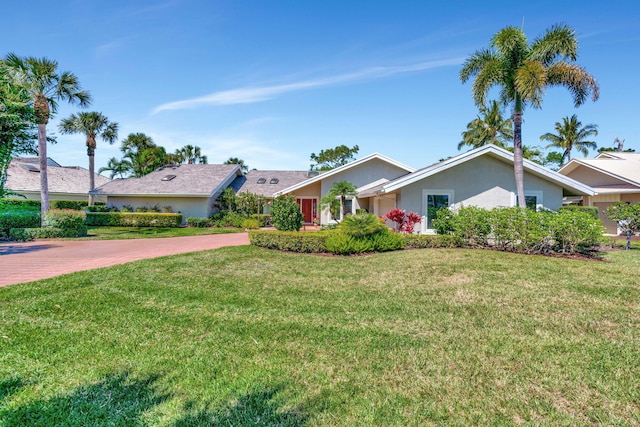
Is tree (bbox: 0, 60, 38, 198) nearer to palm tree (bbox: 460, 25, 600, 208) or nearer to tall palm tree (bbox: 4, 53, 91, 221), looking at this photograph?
tall palm tree (bbox: 4, 53, 91, 221)

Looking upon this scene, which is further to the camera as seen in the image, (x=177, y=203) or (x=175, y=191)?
(x=177, y=203)

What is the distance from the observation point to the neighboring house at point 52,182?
29.1m

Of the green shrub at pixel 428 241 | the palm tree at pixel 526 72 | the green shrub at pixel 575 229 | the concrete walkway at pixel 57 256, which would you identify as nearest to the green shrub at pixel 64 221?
the concrete walkway at pixel 57 256

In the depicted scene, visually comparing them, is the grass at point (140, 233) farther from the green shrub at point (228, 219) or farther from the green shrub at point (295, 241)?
the green shrub at point (295, 241)

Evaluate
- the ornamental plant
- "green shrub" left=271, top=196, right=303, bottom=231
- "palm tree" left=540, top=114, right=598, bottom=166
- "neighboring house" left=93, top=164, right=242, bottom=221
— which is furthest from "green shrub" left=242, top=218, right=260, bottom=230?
"palm tree" left=540, top=114, right=598, bottom=166

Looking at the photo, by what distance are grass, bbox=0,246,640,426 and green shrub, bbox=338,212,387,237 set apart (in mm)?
3879

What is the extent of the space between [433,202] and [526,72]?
6.52m

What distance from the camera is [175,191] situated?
2578 cm

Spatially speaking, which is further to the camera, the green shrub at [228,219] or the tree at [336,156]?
the tree at [336,156]

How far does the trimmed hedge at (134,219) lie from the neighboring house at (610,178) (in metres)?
28.0

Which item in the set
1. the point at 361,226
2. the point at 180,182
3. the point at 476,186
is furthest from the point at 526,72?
the point at 180,182

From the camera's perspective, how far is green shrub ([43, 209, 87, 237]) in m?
16.5

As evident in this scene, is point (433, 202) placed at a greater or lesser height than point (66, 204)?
lesser

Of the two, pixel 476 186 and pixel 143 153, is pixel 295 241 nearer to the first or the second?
pixel 476 186
